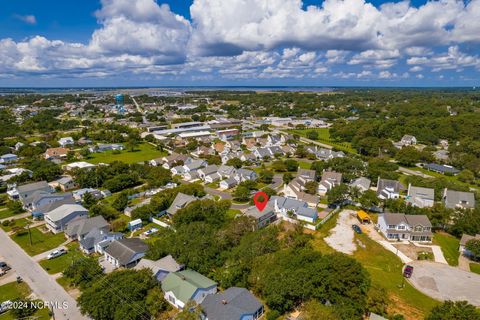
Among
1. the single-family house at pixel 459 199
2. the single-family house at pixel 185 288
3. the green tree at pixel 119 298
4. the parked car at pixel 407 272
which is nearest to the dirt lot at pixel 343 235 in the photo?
the parked car at pixel 407 272

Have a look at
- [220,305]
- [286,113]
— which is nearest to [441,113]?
[286,113]

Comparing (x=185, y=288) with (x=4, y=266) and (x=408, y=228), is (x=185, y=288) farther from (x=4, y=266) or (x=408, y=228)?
(x=408, y=228)

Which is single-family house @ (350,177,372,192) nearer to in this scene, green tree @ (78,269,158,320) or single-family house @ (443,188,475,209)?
single-family house @ (443,188,475,209)

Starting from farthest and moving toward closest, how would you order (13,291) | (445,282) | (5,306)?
(445,282), (13,291), (5,306)

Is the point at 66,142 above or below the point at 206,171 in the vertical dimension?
below

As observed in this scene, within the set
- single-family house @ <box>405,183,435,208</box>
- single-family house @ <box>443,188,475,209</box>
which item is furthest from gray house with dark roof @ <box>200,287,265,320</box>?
single-family house @ <box>443,188,475,209</box>

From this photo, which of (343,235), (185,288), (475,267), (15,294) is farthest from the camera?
(343,235)

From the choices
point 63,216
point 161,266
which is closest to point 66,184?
point 63,216
